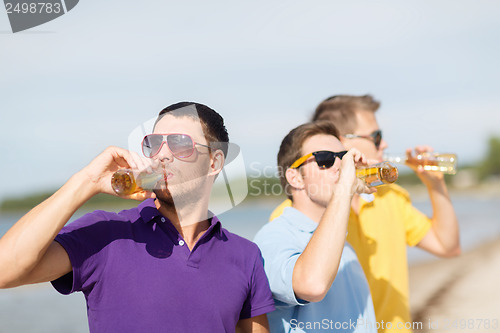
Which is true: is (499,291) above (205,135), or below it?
below

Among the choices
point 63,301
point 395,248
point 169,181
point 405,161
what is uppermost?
point 169,181

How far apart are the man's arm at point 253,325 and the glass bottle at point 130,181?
821 mm

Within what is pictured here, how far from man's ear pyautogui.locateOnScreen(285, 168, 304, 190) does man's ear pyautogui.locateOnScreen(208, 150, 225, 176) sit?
594 millimetres

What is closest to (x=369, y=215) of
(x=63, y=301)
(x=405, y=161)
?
(x=405, y=161)

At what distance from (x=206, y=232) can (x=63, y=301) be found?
1211 cm

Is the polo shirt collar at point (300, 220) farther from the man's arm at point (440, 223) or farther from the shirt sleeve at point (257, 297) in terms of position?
the man's arm at point (440, 223)

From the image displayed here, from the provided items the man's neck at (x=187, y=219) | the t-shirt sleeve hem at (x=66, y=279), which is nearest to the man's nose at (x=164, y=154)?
the man's neck at (x=187, y=219)

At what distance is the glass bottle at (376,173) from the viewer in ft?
9.92

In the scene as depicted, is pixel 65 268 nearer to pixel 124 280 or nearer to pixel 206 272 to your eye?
pixel 124 280

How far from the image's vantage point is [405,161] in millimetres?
3986

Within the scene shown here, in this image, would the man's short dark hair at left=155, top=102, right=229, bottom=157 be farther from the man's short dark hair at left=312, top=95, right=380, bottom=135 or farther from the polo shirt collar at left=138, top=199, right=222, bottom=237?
the man's short dark hair at left=312, top=95, right=380, bottom=135

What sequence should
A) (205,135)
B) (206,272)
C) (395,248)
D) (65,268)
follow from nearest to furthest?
(65,268)
(206,272)
(205,135)
(395,248)

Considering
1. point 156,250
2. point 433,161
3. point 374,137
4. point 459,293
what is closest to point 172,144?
point 156,250

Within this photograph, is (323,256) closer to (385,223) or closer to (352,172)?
(352,172)
